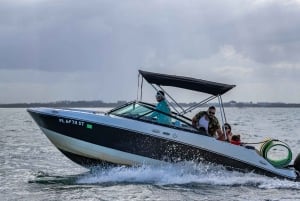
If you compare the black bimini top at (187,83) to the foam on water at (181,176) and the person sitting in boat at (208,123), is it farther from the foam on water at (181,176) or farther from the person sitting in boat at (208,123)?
the foam on water at (181,176)

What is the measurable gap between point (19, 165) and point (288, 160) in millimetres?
8669

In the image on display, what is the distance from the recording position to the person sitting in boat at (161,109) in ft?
41.9

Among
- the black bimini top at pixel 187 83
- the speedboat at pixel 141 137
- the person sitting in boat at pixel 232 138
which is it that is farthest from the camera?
the person sitting in boat at pixel 232 138

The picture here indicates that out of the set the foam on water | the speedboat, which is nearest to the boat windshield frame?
the speedboat

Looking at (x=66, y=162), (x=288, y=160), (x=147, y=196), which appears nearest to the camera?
(x=147, y=196)

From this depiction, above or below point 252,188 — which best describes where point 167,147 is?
above

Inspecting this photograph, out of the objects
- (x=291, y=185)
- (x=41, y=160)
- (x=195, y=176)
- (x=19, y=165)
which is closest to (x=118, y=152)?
(x=195, y=176)

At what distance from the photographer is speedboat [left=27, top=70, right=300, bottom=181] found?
1249cm

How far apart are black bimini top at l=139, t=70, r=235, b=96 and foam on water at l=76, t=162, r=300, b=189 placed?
1.92 m

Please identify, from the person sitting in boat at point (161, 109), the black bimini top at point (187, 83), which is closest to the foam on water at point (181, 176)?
the person sitting in boat at point (161, 109)

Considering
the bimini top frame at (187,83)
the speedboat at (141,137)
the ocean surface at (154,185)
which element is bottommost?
the ocean surface at (154,185)

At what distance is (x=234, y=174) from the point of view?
13.0 metres

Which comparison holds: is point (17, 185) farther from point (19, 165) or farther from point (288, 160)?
point (288, 160)

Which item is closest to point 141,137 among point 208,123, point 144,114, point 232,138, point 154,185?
point 144,114
